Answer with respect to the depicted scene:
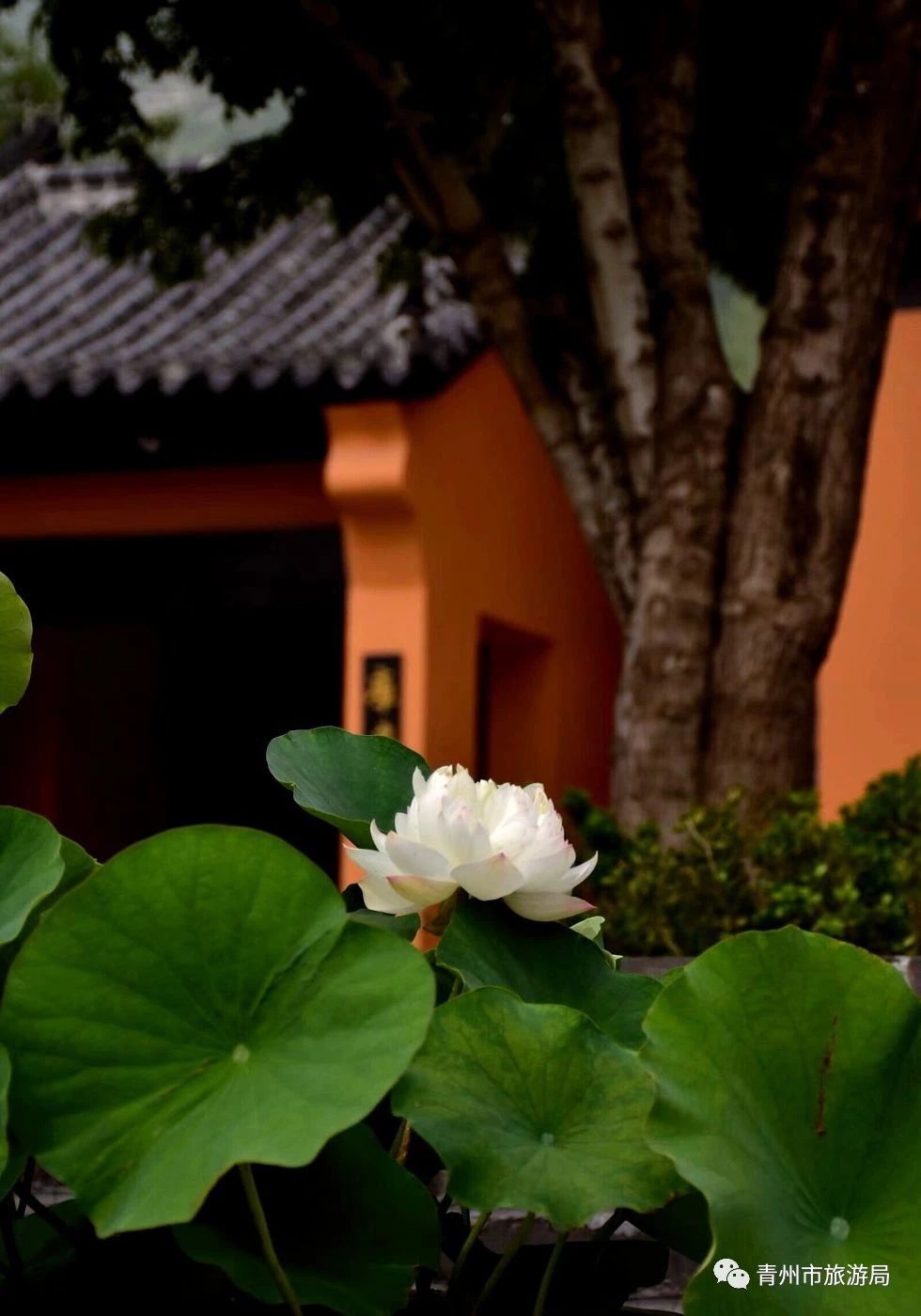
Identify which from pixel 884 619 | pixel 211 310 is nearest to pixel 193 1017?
pixel 884 619

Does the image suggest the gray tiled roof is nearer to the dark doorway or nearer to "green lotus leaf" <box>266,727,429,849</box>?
the dark doorway

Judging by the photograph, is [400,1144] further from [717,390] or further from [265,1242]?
[717,390]

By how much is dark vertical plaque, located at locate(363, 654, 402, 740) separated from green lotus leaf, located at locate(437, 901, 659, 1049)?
413cm

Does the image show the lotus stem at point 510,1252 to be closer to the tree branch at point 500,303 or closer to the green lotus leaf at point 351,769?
the green lotus leaf at point 351,769

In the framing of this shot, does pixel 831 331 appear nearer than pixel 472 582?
Yes

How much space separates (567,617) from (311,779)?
18.9 feet

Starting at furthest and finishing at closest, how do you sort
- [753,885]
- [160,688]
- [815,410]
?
[160,688]
[815,410]
[753,885]

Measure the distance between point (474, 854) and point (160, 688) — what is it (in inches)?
257

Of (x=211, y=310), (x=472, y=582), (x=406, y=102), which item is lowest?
(x=472, y=582)

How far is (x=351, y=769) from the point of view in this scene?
661 millimetres

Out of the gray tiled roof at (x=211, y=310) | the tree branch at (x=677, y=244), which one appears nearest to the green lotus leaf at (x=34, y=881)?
the tree branch at (x=677, y=244)

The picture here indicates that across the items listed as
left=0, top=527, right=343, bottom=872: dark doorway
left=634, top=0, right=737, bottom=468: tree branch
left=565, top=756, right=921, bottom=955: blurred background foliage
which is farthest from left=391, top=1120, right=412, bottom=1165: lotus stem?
left=0, top=527, right=343, bottom=872: dark doorway

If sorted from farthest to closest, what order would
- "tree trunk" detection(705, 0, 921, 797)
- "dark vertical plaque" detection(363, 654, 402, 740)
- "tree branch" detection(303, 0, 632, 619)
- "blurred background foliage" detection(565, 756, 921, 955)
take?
"dark vertical plaque" detection(363, 654, 402, 740) < "tree branch" detection(303, 0, 632, 619) < "tree trunk" detection(705, 0, 921, 797) < "blurred background foliage" detection(565, 756, 921, 955)

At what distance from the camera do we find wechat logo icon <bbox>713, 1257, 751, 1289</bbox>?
0.42 m
